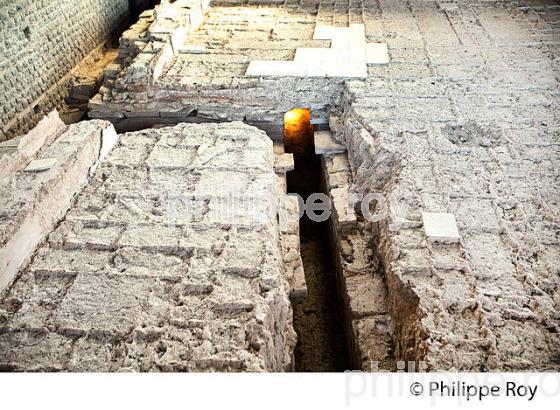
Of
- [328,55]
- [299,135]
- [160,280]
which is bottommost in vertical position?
[299,135]

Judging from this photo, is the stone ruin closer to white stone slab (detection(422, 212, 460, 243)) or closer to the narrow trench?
white stone slab (detection(422, 212, 460, 243))

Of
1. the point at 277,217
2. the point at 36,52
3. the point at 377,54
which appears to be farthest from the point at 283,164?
the point at 36,52

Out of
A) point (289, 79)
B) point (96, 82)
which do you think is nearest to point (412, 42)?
point (289, 79)

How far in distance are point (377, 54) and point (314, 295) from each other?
3204 millimetres

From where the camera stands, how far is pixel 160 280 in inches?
110

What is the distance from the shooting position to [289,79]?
5.20 m

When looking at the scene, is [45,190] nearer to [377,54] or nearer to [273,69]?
[273,69]

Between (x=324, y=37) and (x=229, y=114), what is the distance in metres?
2.01

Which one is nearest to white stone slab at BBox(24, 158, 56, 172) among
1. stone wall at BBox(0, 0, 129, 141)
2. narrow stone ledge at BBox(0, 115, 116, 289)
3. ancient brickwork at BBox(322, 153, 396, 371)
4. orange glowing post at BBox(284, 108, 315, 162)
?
narrow stone ledge at BBox(0, 115, 116, 289)

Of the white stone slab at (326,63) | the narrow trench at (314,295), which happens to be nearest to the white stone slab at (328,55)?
the white stone slab at (326,63)

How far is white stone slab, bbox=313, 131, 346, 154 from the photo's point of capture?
483 centimetres

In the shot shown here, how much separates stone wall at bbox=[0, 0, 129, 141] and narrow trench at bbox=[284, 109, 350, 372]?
3136 mm

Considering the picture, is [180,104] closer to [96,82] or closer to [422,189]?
[96,82]

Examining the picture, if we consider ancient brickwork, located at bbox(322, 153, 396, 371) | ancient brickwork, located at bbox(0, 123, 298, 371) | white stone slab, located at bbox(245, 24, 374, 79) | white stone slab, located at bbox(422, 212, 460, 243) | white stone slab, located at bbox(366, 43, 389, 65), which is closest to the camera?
ancient brickwork, located at bbox(0, 123, 298, 371)
